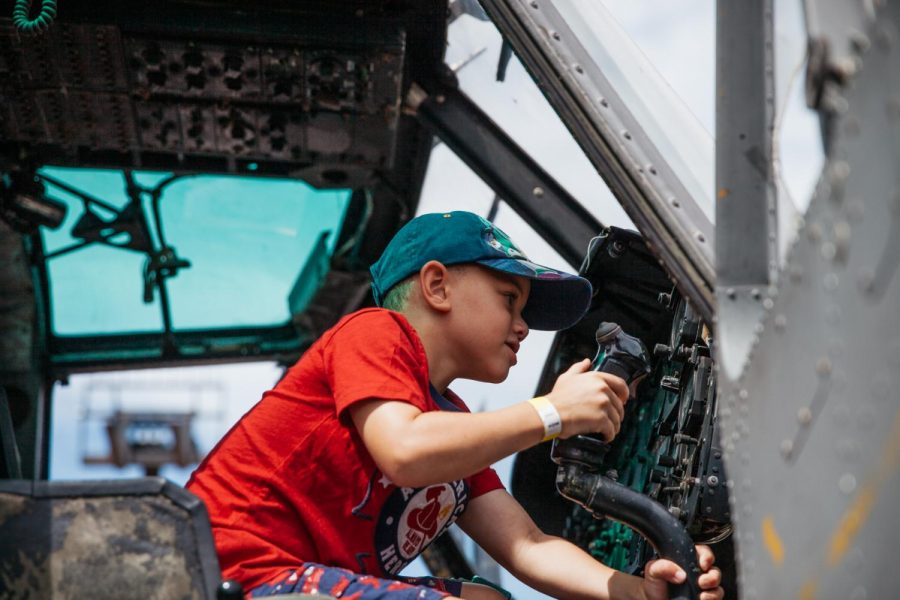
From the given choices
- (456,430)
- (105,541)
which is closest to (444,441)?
(456,430)

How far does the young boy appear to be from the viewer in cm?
185

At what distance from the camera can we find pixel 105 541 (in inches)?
64.5

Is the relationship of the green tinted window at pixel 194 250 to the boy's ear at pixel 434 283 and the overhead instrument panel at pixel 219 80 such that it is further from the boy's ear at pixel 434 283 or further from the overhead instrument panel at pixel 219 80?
the boy's ear at pixel 434 283

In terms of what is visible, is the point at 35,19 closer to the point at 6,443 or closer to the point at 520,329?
the point at 6,443

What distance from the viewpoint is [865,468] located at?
1.09 m

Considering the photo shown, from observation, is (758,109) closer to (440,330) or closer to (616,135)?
(616,135)

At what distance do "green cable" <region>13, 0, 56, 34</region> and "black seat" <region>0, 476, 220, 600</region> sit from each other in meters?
1.83

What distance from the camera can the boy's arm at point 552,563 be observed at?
2.00m

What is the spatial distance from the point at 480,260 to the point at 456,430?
55cm

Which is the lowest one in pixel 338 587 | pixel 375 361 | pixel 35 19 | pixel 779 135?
pixel 338 587

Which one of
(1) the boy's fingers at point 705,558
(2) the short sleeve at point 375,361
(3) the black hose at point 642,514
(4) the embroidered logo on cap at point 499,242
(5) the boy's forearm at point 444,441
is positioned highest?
(4) the embroidered logo on cap at point 499,242

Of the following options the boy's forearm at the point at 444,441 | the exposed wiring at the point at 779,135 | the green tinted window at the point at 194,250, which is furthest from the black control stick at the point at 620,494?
the green tinted window at the point at 194,250

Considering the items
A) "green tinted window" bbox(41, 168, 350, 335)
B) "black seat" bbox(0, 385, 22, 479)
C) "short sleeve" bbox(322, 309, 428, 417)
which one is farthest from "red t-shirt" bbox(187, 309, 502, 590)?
"green tinted window" bbox(41, 168, 350, 335)

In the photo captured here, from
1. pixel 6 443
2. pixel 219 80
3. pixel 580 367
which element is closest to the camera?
pixel 580 367
